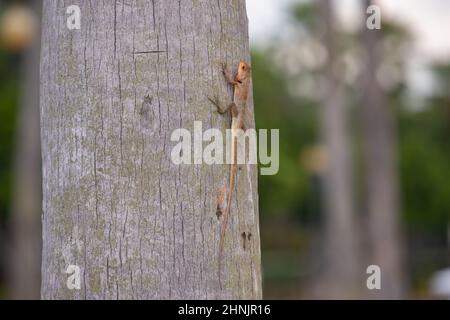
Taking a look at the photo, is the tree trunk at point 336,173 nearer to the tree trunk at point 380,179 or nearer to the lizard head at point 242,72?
the tree trunk at point 380,179

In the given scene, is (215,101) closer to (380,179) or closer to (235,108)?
(235,108)

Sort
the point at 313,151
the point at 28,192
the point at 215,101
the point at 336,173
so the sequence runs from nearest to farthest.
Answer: the point at 215,101
the point at 28,192
the point at 336,173
the point at 313,151

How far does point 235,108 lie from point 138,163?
0.50 metres

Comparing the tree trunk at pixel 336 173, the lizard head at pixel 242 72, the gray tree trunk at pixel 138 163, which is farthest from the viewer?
the tree trunk at pixel 336 173

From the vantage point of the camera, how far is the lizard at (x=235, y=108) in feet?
11.0

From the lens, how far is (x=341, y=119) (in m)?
22.5

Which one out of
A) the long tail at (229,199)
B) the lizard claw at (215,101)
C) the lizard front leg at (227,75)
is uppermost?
the lizard front leg at (227,75)

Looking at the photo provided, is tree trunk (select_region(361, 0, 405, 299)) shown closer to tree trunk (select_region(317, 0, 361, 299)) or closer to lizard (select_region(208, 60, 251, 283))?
tree trunk (select_region(317, 0, 361, 299))

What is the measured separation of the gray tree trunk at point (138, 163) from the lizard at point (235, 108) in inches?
1.2

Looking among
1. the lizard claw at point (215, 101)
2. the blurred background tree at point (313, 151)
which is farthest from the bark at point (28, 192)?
the lizard claw at point (215, 101)

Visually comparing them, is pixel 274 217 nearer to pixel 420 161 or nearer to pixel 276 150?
pixel 420 161

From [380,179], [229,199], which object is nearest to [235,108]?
[229,199]

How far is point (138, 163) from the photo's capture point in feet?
10.7
